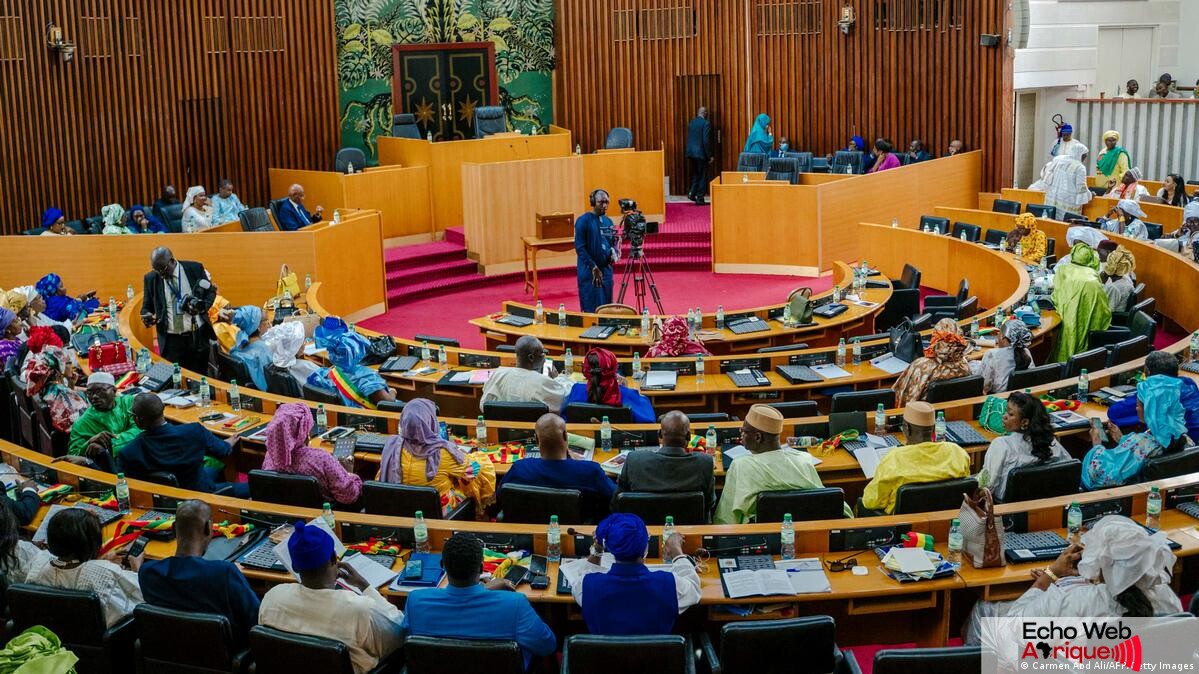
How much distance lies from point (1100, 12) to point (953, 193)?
16.0 ft

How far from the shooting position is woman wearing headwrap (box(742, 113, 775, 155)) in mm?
17281

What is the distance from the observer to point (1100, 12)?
1839 centimetres

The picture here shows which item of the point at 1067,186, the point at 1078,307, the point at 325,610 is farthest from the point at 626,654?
the point at 1067,186

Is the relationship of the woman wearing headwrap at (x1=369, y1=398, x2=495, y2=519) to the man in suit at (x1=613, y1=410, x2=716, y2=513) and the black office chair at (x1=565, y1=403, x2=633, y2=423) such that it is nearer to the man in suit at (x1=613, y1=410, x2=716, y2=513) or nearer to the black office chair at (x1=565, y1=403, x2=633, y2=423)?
the man in suit at (x1=613, y1=410, x2=716, y2=513)

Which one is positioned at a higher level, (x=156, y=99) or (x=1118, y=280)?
(x=156, y=99)

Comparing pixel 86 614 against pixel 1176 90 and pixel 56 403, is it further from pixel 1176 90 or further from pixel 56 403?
pixel 1176 90

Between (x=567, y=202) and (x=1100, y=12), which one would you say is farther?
(x=1100, y=12)

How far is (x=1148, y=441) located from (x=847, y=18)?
12294 mm

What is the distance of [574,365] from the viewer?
9062 millimetres

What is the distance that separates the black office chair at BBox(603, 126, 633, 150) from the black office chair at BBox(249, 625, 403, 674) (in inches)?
559

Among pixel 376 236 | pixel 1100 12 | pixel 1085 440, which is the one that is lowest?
pixel 1085 440

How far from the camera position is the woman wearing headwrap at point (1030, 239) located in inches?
479

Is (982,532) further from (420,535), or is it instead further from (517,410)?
(517,410)

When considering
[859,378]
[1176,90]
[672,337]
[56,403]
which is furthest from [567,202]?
[1176,90]
